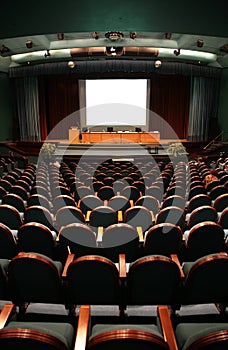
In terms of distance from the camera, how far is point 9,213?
4.16 m

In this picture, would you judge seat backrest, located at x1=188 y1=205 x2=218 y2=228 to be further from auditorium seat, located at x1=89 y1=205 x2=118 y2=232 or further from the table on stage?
the table on stage

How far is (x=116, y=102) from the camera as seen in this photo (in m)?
16.7

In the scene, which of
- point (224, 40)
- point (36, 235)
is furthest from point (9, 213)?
point (224, 40)

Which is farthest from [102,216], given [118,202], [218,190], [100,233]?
[218,190]

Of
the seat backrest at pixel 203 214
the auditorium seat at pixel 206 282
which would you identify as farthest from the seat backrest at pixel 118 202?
the auditorium seat at pixel 206 282

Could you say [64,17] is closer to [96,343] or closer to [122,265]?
[122,265]

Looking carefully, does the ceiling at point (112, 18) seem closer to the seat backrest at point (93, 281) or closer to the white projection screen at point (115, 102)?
the seat backrest at point (93, 281)

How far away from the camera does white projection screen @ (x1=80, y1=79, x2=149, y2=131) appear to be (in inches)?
651

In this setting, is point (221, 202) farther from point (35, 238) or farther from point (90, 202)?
point (35, 238)

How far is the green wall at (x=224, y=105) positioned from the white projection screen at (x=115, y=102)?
4.05 metres

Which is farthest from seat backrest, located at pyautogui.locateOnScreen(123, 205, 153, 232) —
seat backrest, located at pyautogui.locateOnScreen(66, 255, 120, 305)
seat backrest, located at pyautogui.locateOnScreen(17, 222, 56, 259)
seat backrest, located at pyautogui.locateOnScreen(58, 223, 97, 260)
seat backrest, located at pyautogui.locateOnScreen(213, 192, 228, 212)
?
seat backrest, located at pyautogui.locateOnScreen(66, 255, 120, 305)

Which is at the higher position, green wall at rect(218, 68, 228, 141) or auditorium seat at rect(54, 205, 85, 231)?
green wall at rect(218, 68, 228, 141)

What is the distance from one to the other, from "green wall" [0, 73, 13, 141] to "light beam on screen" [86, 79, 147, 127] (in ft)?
14.2

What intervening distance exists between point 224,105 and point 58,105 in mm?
9415
